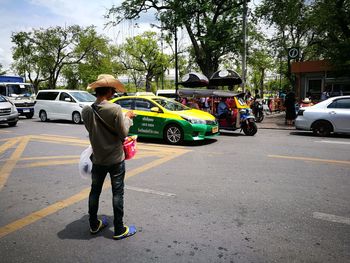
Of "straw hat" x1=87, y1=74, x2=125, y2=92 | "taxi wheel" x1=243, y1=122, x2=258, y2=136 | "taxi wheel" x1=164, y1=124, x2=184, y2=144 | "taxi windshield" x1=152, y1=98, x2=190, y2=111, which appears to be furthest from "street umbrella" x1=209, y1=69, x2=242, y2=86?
"straw hat" x1=87, y1=74, x2=125, y2=92

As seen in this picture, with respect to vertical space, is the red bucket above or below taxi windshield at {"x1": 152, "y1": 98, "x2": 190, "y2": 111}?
below

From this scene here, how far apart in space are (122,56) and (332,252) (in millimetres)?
53287

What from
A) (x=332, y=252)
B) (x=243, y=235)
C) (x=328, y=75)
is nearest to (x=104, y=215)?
(x=243, y=235)

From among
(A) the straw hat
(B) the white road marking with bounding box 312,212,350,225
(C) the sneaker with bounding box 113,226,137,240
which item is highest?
(A) the straw hat

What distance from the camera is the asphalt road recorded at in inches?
124

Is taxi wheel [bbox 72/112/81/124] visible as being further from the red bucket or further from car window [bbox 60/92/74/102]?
the red bucket

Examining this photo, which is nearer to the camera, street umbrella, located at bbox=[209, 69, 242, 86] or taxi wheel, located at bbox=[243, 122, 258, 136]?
taxi wheel, located at bbox=[243, 122, 258, 136]

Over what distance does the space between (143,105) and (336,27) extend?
37.1ft

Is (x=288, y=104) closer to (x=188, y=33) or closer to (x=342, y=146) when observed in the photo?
(x=342, y=146)

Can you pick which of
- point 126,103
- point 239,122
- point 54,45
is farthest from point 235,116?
point 54,45

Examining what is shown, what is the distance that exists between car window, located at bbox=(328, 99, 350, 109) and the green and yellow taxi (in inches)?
178

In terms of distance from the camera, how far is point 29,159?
7.45 m

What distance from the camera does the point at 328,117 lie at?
1082cm

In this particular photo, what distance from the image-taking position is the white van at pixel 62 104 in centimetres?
1627
